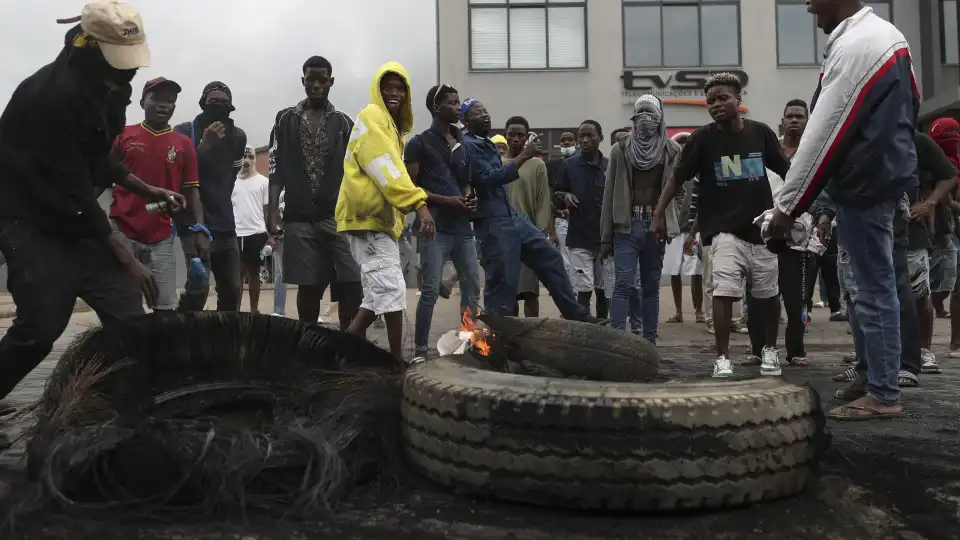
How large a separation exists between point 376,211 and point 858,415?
2992 mm

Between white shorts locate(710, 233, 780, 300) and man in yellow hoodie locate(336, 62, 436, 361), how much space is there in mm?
1864

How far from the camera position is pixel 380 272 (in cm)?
559

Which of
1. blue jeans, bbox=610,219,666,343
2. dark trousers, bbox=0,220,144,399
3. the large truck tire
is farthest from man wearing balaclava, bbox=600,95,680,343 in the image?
dark trousers, bbox=0,220,144,399

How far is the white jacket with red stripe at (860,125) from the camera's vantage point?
12.9 feet

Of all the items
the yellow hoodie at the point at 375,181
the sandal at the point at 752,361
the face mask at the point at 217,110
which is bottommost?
the sandal at the point at 752,361

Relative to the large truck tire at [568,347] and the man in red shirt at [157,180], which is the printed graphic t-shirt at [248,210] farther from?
the large truck tire at [568,347]

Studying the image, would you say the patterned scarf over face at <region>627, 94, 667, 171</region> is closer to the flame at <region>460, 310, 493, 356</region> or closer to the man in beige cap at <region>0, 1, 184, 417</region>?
the flame at <region>460, 310, 493, 356</region>

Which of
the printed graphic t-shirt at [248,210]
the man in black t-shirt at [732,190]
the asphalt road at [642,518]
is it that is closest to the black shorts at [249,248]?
the printed graphic t-shirt at [248,210]

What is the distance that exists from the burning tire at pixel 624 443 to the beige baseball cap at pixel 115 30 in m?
1.93

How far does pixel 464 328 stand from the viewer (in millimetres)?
3883

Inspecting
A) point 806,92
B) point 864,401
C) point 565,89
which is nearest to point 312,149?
point 864,401

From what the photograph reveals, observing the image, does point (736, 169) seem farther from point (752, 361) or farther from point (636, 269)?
point (752, 361)

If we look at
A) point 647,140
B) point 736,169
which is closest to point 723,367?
point 736,169

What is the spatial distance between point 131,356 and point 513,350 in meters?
1.53
